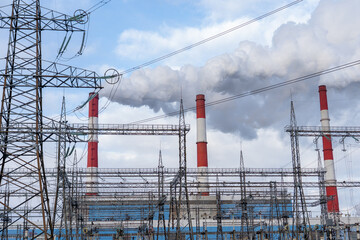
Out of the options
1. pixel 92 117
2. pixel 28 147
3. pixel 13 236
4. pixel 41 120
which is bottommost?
pixel 13 236

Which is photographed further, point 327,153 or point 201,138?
point 327,153

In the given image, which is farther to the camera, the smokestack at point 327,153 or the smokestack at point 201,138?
the smokestack at point 327,153

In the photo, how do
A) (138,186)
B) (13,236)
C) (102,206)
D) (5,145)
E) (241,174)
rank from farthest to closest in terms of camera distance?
(102,206), (13,236), (138,186), (241,174), (5,145)

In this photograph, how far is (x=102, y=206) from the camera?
56812 mm

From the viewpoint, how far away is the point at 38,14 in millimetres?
18812

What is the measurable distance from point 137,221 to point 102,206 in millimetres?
4672

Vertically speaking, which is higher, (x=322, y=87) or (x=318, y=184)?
(x=322, y=87)

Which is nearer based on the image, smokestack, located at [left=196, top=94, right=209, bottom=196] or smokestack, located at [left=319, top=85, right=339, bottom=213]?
smokestack, located at [left=196, top=94, right=209, bottom=196]

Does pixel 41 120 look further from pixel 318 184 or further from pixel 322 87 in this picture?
pixel 322 87

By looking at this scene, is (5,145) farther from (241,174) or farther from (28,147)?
(241,174)

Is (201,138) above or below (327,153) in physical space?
above

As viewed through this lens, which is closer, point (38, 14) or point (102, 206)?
point (38, 14)

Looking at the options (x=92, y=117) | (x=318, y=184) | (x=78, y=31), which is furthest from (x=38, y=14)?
(x=92, y=117)

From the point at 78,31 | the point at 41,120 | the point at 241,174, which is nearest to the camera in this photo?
the point at 41,120
